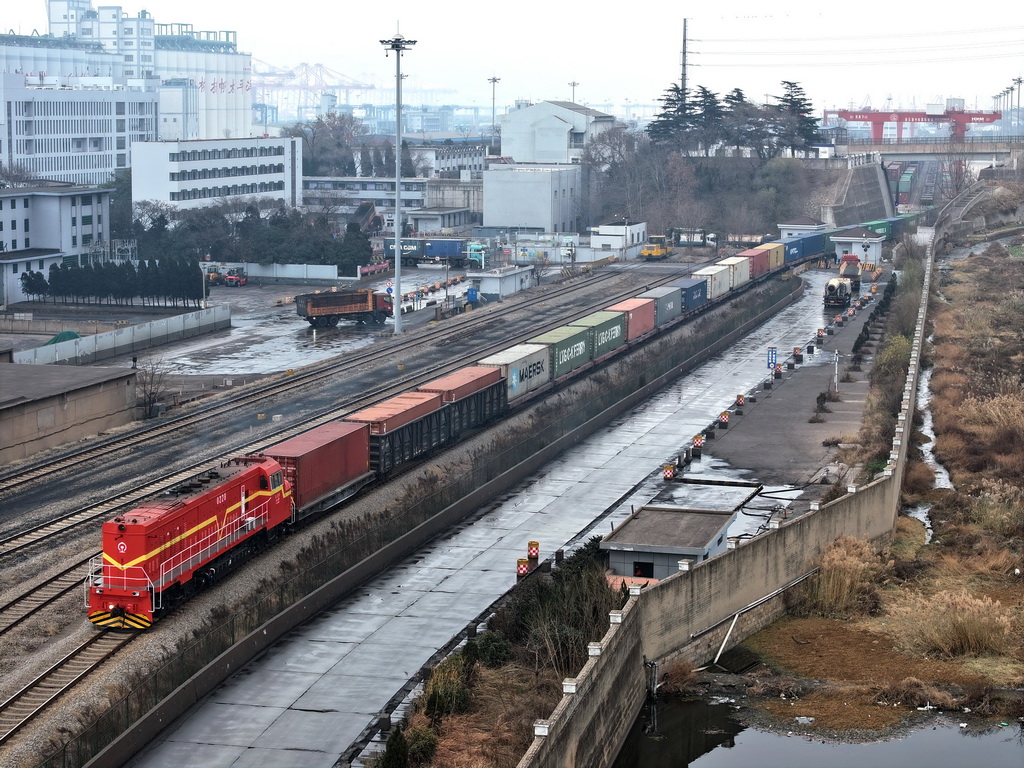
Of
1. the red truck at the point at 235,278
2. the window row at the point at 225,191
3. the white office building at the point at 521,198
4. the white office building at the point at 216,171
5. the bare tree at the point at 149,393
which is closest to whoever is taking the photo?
the bare tree at the point at 149,393

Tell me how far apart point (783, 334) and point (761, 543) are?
56543mm

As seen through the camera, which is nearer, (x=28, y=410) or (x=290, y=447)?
(x=290, y=447)

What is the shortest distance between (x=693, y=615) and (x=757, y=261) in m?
78.6

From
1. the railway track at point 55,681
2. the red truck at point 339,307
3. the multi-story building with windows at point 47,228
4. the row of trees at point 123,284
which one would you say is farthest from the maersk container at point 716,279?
the railway track at point 55,681

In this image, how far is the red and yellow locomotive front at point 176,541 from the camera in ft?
105

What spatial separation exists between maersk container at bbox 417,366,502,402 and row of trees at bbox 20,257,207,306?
4347 cm

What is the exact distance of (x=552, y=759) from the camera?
2525 centimetres

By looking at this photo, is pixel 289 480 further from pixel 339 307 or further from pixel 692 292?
pixel 692 292

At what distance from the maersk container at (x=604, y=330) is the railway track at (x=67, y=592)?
41.9ft

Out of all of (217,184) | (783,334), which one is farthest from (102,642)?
(217,184)

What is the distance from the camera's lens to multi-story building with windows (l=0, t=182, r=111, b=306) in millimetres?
102938

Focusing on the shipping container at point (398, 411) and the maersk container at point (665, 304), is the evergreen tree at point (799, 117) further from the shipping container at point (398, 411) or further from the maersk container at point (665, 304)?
the shipping container at point (398, 411)

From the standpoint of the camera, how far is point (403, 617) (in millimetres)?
37656

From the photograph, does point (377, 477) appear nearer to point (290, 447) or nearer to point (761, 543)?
point (290, 447)
